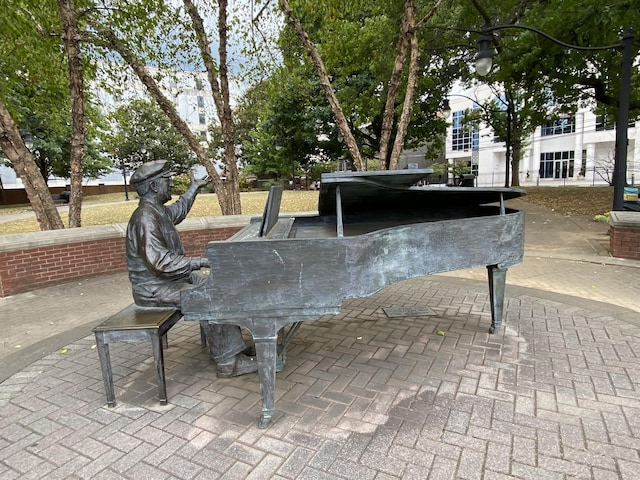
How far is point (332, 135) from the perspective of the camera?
74.7 ft

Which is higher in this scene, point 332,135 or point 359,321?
point 332,135

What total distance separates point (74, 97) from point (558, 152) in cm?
4520

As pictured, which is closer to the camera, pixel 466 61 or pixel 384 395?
pixel 384 395

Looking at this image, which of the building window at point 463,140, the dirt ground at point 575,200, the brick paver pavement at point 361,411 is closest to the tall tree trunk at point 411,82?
the brick paver pavement at point 361,411

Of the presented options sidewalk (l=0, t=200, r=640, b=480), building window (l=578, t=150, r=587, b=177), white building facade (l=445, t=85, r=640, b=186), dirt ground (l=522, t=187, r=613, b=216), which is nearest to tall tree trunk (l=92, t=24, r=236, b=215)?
sidewalk (l=0, t=200, r=640, b=480)

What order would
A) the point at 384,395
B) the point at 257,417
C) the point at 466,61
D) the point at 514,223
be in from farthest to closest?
the point at 466,61, the point at 514,223, the point at 384,395, the point at 257,417

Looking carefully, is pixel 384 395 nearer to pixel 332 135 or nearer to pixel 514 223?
pixel 514 223

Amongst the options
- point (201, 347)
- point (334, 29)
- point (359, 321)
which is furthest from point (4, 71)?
point (359, 321)

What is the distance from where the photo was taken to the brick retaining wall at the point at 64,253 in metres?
6.38

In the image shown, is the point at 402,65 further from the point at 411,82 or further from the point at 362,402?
the point at 362,402

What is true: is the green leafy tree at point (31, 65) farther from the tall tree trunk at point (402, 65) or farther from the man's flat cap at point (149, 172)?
the tall tree trunk at point (402, 65)

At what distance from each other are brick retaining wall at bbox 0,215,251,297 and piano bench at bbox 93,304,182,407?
4544 millimetres

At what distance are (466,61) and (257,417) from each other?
67.6 ft

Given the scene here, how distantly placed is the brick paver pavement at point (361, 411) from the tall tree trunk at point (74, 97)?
4936 millimetres
